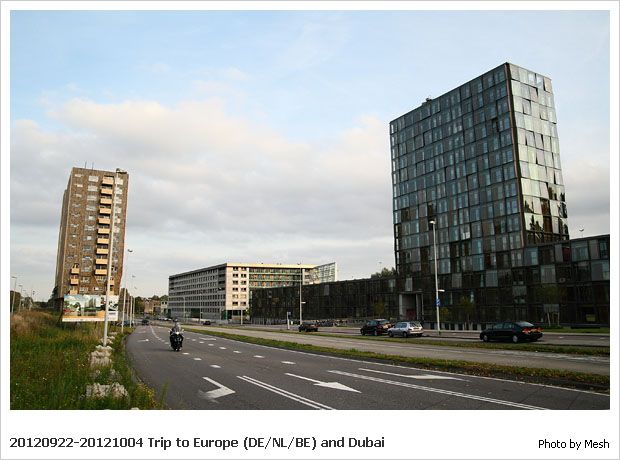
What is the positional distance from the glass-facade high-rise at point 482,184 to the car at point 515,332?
125ft

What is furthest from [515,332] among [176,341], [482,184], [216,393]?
[482,184]

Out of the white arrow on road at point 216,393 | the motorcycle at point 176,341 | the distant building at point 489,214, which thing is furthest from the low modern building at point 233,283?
the white arrow on road at point 216,393

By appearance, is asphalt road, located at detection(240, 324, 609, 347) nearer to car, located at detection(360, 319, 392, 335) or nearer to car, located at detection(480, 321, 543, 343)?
car, located at detection(480, 321, 543, 343)

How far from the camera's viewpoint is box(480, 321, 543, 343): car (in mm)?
29219

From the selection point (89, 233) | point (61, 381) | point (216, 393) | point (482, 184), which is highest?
point (482, 184)

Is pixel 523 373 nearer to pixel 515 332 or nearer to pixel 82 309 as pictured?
pixel 515 332

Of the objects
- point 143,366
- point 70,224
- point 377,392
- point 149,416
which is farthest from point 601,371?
point 70,224

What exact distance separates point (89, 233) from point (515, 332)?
103m

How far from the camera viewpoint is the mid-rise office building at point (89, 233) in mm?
103875

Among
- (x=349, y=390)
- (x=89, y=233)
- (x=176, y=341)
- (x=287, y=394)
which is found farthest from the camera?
(x=89, y=233)

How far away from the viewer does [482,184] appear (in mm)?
73312

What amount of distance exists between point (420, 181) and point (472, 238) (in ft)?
52.7

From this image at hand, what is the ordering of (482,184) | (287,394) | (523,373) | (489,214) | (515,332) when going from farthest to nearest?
(482,184)
(489,214)
(515,332)
(523,373)
(287,394)

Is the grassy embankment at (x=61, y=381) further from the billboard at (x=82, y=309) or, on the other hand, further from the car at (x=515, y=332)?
the car at (x=515, y=332)
